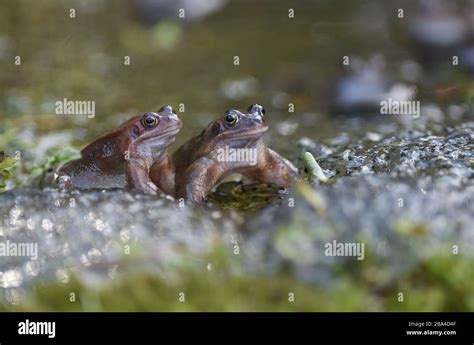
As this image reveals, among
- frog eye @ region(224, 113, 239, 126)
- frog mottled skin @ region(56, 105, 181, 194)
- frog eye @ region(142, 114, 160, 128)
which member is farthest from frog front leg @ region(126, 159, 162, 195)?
frog eye @ region(224, 113, 239, 126)

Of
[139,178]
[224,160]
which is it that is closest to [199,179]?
[224,160]

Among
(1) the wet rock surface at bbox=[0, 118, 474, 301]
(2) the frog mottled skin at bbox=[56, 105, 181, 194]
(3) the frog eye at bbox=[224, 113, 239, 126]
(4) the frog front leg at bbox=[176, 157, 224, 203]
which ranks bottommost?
(1) the wet rock surface at bbox=[0, 118, 474, 301]

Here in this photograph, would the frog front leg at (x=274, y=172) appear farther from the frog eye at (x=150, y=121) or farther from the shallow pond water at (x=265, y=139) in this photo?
the frog eye at (x=150, y=121)

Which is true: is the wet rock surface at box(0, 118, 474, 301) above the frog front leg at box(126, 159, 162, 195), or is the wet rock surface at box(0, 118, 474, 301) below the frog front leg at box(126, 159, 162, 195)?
below

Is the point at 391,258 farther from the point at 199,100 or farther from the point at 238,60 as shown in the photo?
the point at 238,60

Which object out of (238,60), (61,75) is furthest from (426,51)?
(61,75)

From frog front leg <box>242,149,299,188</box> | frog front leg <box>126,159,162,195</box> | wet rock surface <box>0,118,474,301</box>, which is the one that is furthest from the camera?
frog front leg <box>242,149,299,188</box>

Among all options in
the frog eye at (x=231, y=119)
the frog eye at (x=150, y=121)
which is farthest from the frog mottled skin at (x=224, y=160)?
the frog eye at (x=150, y=121)

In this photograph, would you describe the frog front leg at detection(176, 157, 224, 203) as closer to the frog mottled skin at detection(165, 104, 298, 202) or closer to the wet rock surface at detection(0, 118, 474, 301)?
the frog mottled skin at detection(165, 104, 298, 202)
